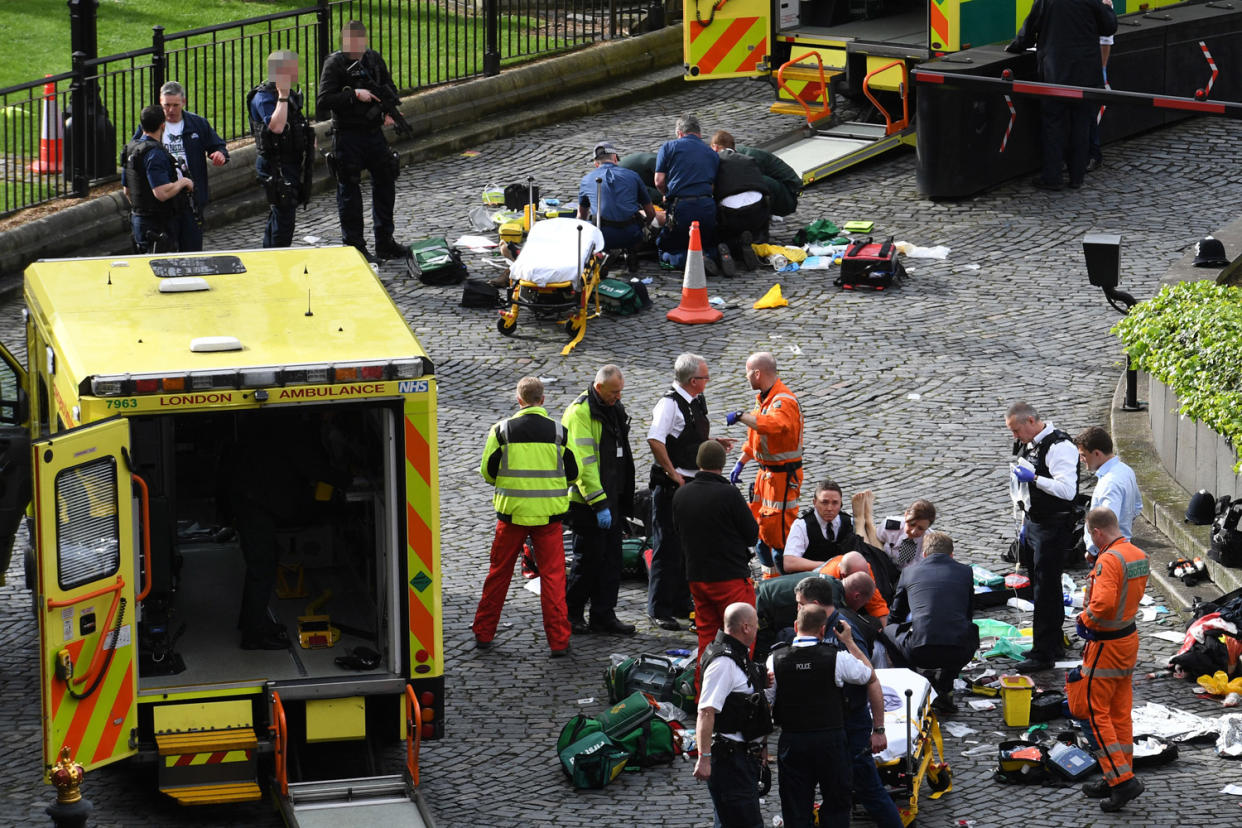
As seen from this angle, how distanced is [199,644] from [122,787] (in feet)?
2.58

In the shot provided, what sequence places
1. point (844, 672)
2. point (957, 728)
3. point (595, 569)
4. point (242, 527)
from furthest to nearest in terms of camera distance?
point (595, 569)
point (957, 728)
point (242, 527)
point (844, 672)

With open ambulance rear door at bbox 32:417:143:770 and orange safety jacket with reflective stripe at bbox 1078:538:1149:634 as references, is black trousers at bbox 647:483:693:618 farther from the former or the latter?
open ambulance rear door at bbox 32:417:143:770

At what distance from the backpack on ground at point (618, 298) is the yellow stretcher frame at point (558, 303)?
22cm

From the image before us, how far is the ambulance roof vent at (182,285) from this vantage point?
33.0 feet

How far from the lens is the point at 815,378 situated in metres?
14.9

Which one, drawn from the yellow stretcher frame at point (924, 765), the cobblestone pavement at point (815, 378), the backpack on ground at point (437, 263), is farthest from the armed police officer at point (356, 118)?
the yellow stretcher frame at point (924, 765)

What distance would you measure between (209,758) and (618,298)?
7587 millimetres

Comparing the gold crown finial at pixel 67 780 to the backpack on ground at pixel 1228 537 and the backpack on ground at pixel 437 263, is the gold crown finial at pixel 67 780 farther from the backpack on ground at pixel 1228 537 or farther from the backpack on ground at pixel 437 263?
the backpack on ground at pixel 437 263

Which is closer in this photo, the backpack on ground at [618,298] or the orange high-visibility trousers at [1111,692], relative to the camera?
the orange high-visibility trousers at [1111,692]

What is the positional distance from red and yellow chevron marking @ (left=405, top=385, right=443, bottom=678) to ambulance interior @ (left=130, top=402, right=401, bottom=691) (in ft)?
0.26

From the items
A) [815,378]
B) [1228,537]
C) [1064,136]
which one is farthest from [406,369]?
[1064,136]

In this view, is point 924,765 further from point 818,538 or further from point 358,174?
point 358,174

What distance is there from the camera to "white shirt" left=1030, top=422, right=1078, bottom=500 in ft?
35.9

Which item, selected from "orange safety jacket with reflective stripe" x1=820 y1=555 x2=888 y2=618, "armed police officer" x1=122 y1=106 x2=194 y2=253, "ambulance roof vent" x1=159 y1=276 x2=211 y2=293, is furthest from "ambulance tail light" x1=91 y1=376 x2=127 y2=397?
"armed police officer" x1=122 y1=106 x2=194 y2=253
